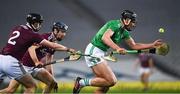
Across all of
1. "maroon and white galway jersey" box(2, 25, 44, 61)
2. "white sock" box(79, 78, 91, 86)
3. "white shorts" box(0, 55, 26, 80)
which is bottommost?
"white sock" box(79, 78, 91, 86)

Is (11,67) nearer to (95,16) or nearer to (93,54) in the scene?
(93,54)

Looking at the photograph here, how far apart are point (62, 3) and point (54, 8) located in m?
0.26

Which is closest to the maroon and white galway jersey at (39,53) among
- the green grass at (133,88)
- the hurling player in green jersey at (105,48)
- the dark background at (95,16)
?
the hurling player in green jersey at (105,48)

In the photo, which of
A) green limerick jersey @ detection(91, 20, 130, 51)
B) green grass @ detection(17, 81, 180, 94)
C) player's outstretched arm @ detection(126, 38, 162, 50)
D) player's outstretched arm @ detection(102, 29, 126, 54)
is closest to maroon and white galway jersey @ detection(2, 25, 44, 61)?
player's outstretched arm @ detection(102, 29, 126, 54)

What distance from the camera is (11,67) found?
8.21 meters

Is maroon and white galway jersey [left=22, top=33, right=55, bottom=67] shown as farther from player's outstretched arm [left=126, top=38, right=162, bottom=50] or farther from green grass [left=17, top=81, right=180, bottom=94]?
green grass [left=17, top=81, right=180, bottom=94]

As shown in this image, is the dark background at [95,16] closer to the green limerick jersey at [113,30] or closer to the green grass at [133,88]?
the green grass at [133,88]

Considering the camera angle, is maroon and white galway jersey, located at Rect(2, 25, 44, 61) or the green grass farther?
the green grass

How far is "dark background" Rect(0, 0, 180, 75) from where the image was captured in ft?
49.7

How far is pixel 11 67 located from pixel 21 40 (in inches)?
15.4

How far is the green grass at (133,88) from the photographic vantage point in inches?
596

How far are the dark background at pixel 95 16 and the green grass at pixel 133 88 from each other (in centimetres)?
42

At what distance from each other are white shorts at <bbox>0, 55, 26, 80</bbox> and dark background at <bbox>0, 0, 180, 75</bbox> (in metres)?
7.20

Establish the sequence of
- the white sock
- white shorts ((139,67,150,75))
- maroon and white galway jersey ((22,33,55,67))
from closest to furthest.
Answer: the white sock
maroon and white galway jersey ((22,33,55,67))
white shorts ((139,67,150,75))
